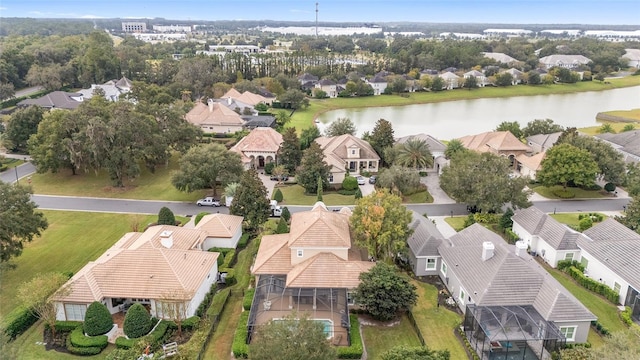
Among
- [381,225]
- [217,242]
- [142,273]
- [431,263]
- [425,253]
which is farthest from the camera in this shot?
[217,242]

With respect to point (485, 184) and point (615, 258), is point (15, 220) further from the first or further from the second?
point (615, 258)

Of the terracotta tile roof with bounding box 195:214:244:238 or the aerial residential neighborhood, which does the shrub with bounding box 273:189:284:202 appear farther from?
the terracotta tile roof with bounding box 195:214:244:238

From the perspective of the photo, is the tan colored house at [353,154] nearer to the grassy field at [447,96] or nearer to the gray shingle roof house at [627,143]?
the grassy field at [447,96]

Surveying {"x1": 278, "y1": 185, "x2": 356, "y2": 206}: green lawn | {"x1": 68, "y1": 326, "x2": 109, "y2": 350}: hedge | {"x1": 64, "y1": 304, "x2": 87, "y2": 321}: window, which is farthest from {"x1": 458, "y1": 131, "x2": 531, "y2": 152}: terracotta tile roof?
{"x1": 68, "y1": 326, "x2": 109, "y2": 350}: hedge

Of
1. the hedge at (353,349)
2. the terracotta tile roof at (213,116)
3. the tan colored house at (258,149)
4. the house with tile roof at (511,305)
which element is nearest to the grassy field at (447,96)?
the terracotta tile roof at (213,116)

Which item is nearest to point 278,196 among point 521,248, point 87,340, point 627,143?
point 87,340

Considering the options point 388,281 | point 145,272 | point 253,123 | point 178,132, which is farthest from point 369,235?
point 253,123
